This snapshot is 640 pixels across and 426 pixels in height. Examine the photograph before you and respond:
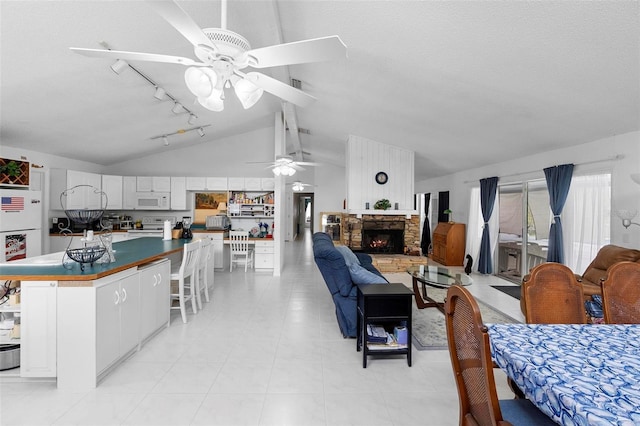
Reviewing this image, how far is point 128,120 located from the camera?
4.95m

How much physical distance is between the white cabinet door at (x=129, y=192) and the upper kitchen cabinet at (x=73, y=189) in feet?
1.85

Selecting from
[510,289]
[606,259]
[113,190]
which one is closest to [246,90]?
[606,259]

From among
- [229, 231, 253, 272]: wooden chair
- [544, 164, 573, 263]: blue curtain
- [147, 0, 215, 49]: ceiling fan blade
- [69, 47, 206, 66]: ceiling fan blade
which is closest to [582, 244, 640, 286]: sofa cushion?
[544, 164, 573, 263]: blue curtain

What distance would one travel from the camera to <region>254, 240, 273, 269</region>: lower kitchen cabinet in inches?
260

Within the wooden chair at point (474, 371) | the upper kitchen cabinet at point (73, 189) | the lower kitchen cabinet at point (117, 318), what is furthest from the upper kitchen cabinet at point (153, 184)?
the wooden chair at point (474, 371)

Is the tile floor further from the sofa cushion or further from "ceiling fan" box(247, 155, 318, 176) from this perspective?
"ceiling fan" box(247, 155, 318, 176)

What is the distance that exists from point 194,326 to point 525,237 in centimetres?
574

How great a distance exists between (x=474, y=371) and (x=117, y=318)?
2.73 m

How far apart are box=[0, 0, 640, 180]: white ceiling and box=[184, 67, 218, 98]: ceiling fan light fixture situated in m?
1.42

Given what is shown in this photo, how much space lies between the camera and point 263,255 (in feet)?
21.8

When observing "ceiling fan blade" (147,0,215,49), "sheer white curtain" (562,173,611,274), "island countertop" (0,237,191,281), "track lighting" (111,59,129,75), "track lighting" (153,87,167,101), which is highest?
"track lighting" (153,87,167,101)

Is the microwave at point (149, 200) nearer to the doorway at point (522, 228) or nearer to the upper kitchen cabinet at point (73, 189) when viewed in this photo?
the upper kitchen cabinet at point (73, 189)

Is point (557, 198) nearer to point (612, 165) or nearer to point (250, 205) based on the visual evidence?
point (612, 165)

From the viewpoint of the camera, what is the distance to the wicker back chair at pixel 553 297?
1944 mm
